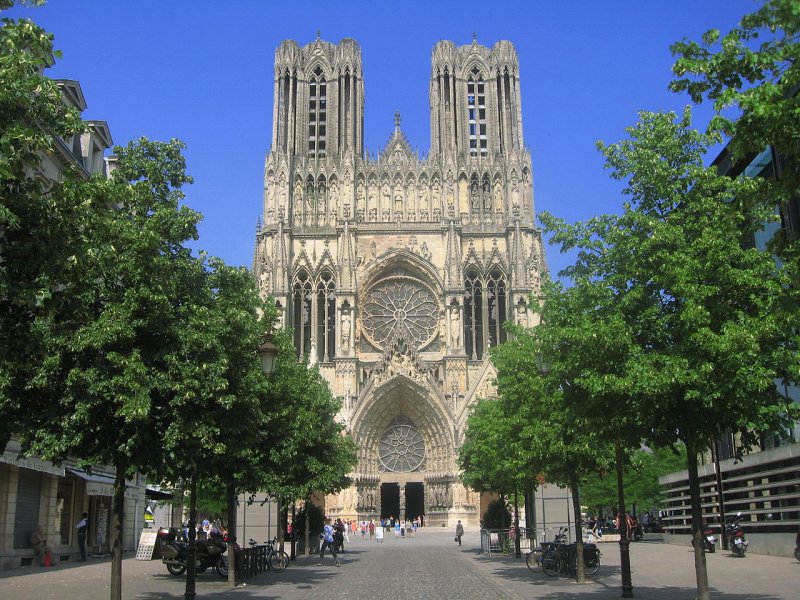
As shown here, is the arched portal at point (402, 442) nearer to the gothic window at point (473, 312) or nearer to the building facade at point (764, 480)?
the gothic window at point (473, 312)

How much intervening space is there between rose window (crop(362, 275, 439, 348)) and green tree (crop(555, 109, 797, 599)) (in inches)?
1594

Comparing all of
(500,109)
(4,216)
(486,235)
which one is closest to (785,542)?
(4,216)

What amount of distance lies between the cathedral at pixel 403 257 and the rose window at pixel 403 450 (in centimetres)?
9

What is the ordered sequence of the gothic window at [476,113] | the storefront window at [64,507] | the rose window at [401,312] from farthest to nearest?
the gothic window at [476,113] → the rose window at [401,312] → the storefront window at [64,507]

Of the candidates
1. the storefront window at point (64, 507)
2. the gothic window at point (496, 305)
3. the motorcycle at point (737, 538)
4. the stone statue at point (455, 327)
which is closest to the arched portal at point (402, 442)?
the stone statue at point (455, 327)

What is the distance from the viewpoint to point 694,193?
1474 centimetres

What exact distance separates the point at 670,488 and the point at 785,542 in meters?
14.2

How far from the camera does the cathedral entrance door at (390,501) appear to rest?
187 feet

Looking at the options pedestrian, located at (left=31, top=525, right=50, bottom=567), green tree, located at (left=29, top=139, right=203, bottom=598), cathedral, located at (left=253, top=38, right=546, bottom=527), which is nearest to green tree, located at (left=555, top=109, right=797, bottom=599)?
green tree, located at (left=29, top=139, right=203, bottom=598)

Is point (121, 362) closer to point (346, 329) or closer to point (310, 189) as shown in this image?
point (346, 329)

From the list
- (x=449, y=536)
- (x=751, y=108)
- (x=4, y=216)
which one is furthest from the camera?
(x=449, y=536)

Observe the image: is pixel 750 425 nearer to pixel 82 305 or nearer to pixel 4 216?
pixel 82 305

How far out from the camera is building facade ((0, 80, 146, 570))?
24516mm

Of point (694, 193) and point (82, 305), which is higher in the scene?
point (694, 193)
